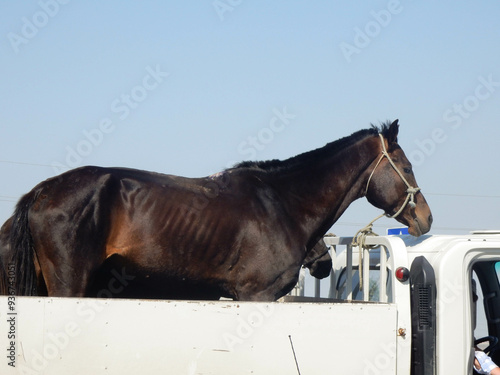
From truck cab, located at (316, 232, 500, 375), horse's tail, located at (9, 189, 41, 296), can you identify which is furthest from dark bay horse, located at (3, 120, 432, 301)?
truck cab, located at (316, 232, 500, 375)

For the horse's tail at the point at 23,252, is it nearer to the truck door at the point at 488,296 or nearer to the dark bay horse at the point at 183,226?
the dark bay horse at the point at 183,226

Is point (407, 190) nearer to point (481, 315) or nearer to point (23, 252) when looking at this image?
point (481, 315)

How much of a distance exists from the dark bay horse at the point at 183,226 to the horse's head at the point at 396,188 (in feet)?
0.05

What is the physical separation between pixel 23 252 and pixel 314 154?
2.47m

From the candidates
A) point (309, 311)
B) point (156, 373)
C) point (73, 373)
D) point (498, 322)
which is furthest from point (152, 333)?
point (498, 322)

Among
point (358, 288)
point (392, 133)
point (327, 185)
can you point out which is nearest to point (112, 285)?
point (358, 288)

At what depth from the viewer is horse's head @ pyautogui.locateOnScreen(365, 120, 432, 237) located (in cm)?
584

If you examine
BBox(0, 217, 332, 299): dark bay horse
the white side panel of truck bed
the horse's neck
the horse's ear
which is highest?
the horse's ear

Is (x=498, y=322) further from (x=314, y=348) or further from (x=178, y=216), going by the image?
(x=178, y=216)

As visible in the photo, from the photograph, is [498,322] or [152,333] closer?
[152,333]

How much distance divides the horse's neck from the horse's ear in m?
0.13

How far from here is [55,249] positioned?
496 cm

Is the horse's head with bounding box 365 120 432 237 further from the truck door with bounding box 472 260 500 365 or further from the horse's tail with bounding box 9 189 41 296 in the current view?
the horse's tail with bounding box 9 189 41 296

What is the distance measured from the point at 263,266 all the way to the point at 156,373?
1.94m
